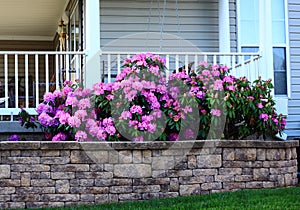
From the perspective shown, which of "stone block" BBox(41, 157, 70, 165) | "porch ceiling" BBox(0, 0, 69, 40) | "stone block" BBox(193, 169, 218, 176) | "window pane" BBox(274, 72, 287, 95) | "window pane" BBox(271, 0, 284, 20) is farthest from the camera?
"porch ceiling" BBox(0, 0, 69, 40)

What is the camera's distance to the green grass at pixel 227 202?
4.95m

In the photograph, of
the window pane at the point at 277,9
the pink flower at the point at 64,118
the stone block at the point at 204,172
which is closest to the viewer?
the stone block at the point at 204,172

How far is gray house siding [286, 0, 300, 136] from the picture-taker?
9.05 m

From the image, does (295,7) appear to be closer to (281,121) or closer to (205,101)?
(281,121)

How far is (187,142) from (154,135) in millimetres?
434

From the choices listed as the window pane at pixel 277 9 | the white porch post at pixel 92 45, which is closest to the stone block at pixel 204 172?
the white porch post at pixel 92 45

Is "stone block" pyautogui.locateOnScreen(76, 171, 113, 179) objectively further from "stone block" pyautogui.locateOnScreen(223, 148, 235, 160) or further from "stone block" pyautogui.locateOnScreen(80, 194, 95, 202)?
"stone block" pyautogui.locateOnScreen(223, 148, 235, 160)

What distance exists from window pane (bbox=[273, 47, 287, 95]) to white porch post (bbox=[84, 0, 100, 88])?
3.17 meters

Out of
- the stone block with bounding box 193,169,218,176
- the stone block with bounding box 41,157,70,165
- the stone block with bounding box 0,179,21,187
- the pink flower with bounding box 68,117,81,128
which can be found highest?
the pink flower with bounding box 68,117,81,128

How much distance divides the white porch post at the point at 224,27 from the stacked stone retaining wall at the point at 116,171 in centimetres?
299

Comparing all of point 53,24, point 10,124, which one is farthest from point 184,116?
point 53,24

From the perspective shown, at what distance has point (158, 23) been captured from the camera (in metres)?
8.96

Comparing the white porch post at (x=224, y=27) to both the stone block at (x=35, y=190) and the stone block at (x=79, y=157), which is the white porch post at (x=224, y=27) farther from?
the stone block at (x=35, y=190)

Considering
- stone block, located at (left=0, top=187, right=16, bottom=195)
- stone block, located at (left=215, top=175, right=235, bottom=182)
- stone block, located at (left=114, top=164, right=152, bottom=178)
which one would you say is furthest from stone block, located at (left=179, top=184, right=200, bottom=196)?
stone block, located at (left=0, top=187, right=16, bottom=195)
